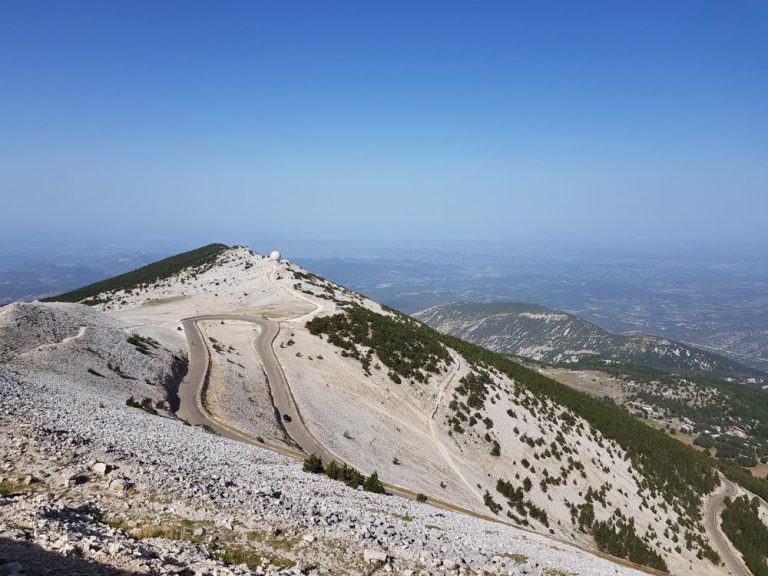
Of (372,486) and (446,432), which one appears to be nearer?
(372,486)

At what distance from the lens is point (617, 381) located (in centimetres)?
14738


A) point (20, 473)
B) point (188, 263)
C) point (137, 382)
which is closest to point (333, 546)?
point (20, 473)

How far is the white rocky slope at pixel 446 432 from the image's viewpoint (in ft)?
118

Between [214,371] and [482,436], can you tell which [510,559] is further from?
[214,371]

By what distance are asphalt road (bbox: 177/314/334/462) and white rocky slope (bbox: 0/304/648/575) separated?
6524 mm

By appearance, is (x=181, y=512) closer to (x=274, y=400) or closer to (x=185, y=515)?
(x=185, y=515)

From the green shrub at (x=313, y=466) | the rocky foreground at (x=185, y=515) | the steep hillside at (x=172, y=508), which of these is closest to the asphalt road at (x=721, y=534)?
the steep hillside at (x=172, y=508)

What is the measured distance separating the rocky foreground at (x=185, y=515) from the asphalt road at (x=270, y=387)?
831cm

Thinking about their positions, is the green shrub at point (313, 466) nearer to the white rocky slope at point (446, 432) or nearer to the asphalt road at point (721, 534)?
the white rocky slope at point (446, 432)

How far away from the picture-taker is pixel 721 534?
2053 inches


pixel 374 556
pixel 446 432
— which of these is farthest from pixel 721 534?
pixel 374 556

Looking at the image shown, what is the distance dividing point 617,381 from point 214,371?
470 feet

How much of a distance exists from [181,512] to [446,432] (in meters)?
33.7

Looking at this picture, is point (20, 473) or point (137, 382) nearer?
point (20, 473)
